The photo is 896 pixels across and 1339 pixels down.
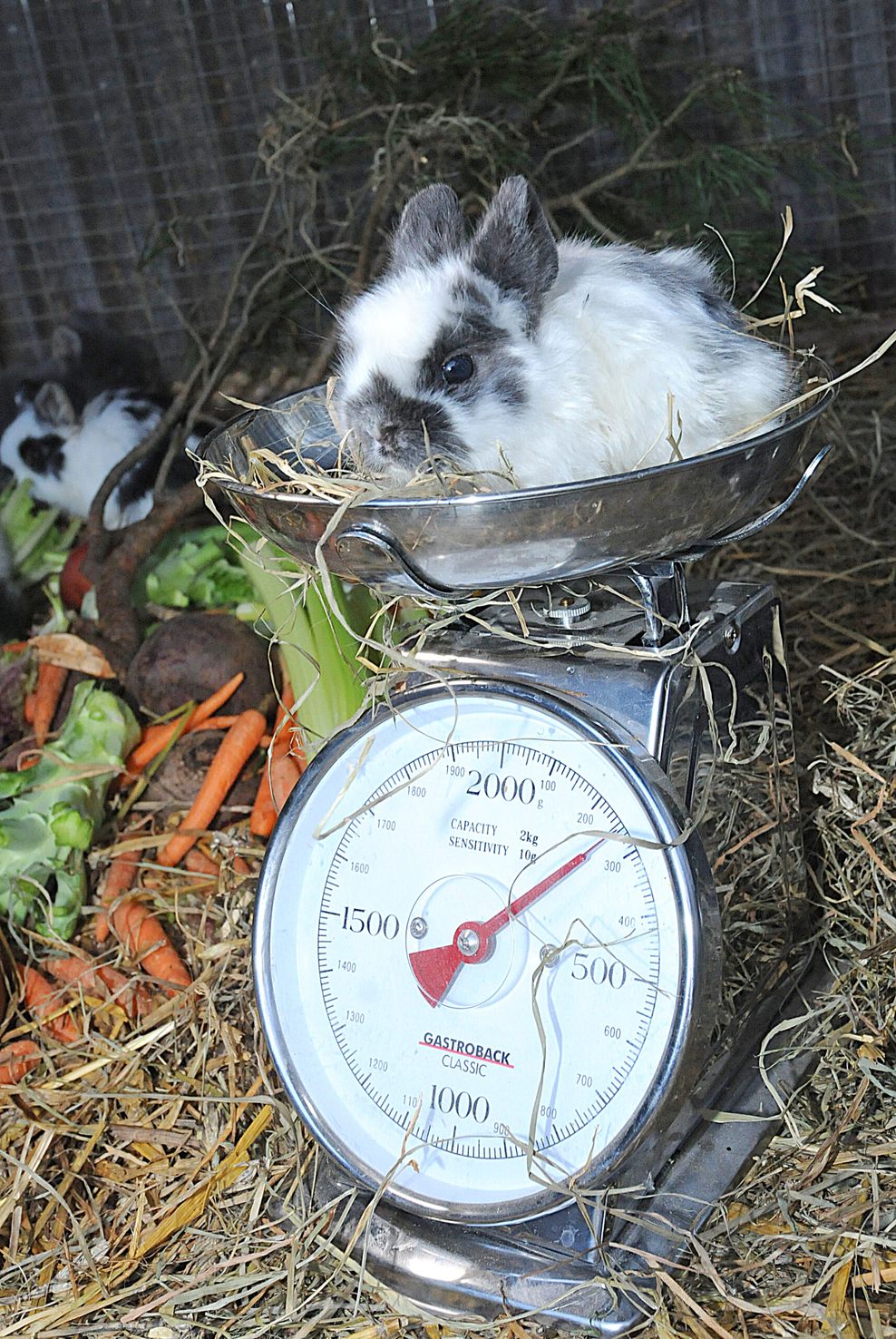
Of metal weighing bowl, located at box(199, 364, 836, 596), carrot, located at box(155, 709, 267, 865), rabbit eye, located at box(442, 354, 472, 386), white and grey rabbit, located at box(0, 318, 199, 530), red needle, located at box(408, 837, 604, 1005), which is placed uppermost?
rabbit eye, located at box(442, 354, 472, 386)

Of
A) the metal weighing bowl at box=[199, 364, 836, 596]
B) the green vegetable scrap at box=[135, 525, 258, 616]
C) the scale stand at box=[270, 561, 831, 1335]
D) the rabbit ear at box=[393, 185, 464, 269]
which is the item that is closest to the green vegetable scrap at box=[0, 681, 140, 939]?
the green vegetable scrap at box=[135, 525, 258, 616]

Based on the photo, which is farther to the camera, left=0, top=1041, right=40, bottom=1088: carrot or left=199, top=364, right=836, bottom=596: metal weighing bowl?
left=0, top=1041, right=40, bottom=1088: carrot

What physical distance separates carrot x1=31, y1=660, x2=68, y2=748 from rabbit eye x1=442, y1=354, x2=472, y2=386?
105 cm

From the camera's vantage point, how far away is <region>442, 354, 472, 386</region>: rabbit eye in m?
0.96

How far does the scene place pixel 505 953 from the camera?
920 millimetres

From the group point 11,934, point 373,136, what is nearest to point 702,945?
point 11,934

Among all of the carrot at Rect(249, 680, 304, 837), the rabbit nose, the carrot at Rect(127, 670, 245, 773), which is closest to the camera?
the rabbit nose

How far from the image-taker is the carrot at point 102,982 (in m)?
1.42

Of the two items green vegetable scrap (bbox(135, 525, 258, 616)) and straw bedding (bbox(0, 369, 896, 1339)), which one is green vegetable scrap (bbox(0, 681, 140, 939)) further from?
green vegetable scrap (bbox(135, 525, 258, 616))

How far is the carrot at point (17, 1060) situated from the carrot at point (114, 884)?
0.17 m

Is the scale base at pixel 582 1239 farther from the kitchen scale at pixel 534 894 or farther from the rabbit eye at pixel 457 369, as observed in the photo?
the rabbit eye at pixel 457 369

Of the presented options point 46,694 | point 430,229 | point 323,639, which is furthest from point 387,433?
point 46,694

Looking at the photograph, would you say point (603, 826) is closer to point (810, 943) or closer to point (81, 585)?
point (810, 943)

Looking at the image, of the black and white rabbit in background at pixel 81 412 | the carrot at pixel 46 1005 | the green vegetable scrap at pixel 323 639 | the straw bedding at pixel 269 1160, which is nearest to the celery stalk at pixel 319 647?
the green vegetable scrap at pixel 323 639
